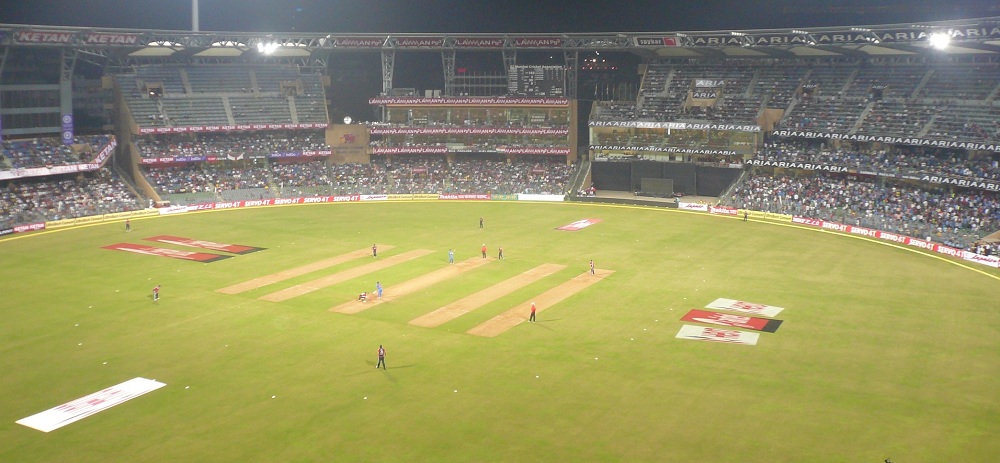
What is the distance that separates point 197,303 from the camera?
41.9 metres

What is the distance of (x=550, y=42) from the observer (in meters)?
86.0

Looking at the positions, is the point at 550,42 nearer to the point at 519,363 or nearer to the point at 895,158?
the point at 895,158

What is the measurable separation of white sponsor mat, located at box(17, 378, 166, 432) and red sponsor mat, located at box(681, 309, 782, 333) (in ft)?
80.4

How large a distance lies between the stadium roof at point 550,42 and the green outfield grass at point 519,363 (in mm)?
21176

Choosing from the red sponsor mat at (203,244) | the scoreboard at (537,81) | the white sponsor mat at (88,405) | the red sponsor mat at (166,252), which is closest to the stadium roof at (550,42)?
the scoreboard at (537,81)

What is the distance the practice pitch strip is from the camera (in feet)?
129

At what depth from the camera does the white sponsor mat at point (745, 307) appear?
40.0m

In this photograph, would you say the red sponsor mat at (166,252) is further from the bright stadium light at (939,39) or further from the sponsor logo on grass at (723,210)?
the bright stadium light at (939,39)

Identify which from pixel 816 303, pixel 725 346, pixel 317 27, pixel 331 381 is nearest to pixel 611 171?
pixel 317 27

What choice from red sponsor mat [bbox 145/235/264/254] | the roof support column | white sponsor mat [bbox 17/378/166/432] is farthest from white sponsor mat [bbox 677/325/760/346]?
the roof support column

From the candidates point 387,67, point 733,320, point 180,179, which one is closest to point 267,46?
point 387,67

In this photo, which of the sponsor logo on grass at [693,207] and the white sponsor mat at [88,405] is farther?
the sponsor logo on grass at [693,207]

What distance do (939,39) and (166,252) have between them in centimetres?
6146

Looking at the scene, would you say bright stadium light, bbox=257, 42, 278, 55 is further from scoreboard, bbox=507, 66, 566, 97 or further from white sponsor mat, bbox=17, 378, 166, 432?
white sponsor mat, bbox=17, 378, 166, 432
